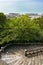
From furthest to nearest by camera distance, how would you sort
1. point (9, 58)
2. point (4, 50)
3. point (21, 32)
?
point (21, 32), point (4, 50), point (9, 58)

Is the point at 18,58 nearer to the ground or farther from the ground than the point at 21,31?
nearer to the ground

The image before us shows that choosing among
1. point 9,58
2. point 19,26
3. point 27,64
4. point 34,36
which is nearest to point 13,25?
point 19,26

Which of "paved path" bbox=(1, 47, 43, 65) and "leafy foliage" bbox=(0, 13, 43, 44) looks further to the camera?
"leafy foliage" bbox=(0, 13, 43, 44)

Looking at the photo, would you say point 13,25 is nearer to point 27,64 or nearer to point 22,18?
point 22,18

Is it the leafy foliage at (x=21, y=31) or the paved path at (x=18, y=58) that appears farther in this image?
the leafy foliage at (x=21, y=31)

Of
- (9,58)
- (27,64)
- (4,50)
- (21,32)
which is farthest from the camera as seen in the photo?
(21,32)

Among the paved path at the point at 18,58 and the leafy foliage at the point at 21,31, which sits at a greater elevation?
the leafy foliage at the point at 21,31

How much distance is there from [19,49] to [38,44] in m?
2.23

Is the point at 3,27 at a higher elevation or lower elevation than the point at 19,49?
higher

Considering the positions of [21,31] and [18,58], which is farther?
[21,31]

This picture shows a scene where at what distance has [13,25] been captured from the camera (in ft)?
67.7

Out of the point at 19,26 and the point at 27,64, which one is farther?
the point at 19,26

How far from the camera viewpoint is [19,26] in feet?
67.1

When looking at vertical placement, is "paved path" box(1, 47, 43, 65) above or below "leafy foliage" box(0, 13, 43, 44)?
below
